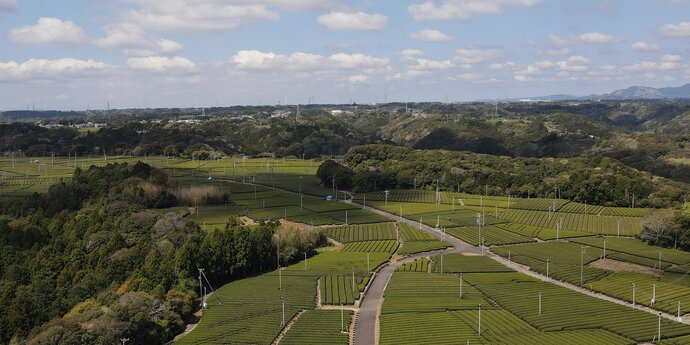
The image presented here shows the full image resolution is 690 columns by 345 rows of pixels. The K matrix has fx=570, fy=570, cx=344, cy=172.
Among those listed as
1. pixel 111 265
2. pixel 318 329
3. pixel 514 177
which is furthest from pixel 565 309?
pixel 514 177

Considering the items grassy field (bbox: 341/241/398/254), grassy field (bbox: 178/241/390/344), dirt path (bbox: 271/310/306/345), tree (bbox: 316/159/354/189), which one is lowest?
dirt path (bbox: 271/310/306/345)

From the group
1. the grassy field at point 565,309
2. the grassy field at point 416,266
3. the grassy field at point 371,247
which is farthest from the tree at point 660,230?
the grassy field at point 371,247

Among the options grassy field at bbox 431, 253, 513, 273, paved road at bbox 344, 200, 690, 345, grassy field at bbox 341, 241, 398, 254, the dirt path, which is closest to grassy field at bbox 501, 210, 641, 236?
paved road at bbox 344, 200, 690, 345

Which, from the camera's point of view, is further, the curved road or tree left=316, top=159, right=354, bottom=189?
tree left=316, top=159, right=354, bottom=189

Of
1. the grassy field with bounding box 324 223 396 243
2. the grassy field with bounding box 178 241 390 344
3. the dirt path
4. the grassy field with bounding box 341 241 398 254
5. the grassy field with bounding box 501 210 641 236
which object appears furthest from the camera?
the grassy field with bounding box 501 210 641 236

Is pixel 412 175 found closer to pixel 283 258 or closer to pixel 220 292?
→ pixel 283 258

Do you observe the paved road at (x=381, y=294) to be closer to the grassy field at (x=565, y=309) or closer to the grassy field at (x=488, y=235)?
the grassy field at (x=488, y=235)

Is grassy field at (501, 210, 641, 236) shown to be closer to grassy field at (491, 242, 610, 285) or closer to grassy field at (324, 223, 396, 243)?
A: grassy field at (491, 242, 610, 285)

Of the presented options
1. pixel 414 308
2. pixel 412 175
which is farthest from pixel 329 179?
pixel 414 308
